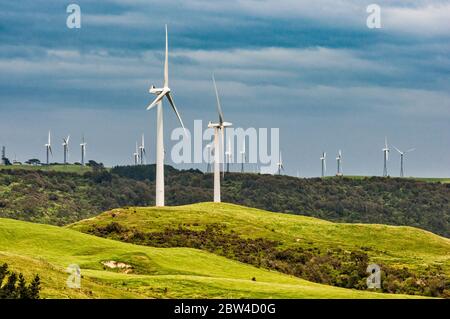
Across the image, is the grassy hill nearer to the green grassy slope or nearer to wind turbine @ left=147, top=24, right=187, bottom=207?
wind turbine @ left=147, top=24, right=187, bottom=207

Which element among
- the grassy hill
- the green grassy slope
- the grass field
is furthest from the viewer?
the grass field

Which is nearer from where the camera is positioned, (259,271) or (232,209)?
(259,271)

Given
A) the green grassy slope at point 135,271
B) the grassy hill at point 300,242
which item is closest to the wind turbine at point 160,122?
the grassy hill at point 300,242

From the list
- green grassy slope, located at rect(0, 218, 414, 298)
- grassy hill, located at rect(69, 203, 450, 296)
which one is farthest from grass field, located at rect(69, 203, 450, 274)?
green grassy slope, located at rect(0, 218, 414, 298)

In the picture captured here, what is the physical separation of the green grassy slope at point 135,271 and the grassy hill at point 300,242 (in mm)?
15071

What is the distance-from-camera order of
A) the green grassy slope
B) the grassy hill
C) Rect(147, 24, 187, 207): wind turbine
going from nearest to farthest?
the green grassy slope → the grassy hill → Rect(147, 24, 187, 207): wind turbine

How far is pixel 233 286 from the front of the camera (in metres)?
76.4

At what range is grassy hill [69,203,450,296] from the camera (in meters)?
114

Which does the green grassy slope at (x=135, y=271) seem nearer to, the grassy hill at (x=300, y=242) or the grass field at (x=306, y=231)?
the grassy hill at (x=300, y=242)
